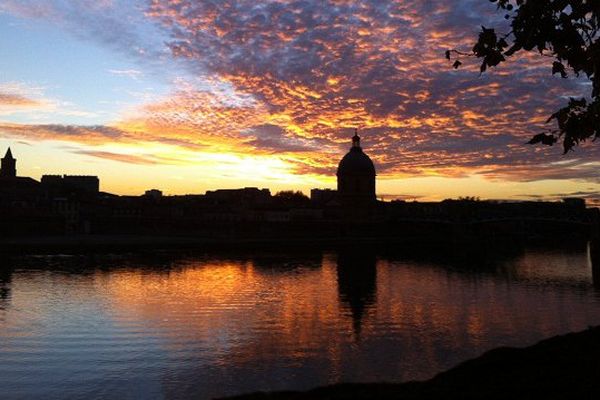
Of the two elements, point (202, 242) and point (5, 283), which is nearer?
point (5, 283)

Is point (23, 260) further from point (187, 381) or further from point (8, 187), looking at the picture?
point (8, 187)

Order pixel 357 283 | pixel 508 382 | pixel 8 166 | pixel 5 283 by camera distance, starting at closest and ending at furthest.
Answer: pixel 508 382
pixel 5 283
pixel 357 283
pixel 8 166

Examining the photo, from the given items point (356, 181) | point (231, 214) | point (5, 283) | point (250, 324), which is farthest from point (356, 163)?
point (250, 324)

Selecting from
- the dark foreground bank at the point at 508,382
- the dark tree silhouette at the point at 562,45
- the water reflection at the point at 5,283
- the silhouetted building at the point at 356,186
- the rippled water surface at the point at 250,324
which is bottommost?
the rippled water surface at the point at 250,324

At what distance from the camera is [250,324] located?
24906 mm

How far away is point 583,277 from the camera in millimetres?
46969

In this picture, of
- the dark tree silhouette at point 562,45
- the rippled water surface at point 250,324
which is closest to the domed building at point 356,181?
the rippled water surface at point 250,324

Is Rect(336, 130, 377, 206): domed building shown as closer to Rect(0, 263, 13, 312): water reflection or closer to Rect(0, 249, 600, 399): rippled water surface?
Rect(0, 249, 600, 399): rippled water surface

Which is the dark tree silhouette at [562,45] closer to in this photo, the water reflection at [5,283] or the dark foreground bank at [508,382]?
the dark foreground bank at [508,382]

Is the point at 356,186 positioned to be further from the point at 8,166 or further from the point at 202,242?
the point at 8,166

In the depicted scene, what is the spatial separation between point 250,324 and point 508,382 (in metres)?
16.8

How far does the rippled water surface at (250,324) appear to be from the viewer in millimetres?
16547

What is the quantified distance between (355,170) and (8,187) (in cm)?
6905

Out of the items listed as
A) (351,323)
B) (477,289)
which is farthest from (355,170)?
(351,323)
